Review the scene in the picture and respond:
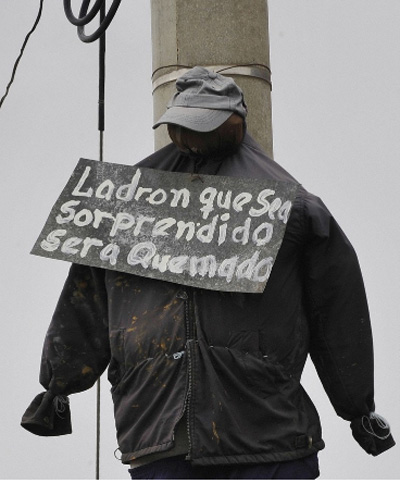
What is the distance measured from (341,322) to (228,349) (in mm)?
458

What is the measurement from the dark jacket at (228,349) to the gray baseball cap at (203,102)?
7.5 inches

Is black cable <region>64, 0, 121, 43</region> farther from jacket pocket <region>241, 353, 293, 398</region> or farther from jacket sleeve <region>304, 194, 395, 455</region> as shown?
jacket pocket <region>241, 353, 293, 398</region>

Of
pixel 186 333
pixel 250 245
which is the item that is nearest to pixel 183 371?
pixel 186 333

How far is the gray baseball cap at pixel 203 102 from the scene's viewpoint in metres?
5.68


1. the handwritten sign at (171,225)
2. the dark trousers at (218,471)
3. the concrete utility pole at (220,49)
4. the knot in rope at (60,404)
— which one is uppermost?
the concrete utility pole at (220,49)

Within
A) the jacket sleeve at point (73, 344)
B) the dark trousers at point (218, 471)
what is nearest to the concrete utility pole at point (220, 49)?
the jacket sleeve at point (73, 344)

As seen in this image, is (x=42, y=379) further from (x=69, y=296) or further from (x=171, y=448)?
(x=171, y=448)

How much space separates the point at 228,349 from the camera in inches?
215

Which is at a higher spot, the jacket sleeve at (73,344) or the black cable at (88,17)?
the black cable at (88,17)

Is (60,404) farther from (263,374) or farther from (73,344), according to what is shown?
(263,374)

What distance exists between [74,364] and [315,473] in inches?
37.9

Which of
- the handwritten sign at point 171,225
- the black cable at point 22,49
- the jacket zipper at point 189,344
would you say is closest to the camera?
the jacket zipper at point 189,344

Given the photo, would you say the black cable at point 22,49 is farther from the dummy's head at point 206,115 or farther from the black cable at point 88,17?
the dummy's head at point 206,115

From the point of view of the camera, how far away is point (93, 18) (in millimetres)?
7145
